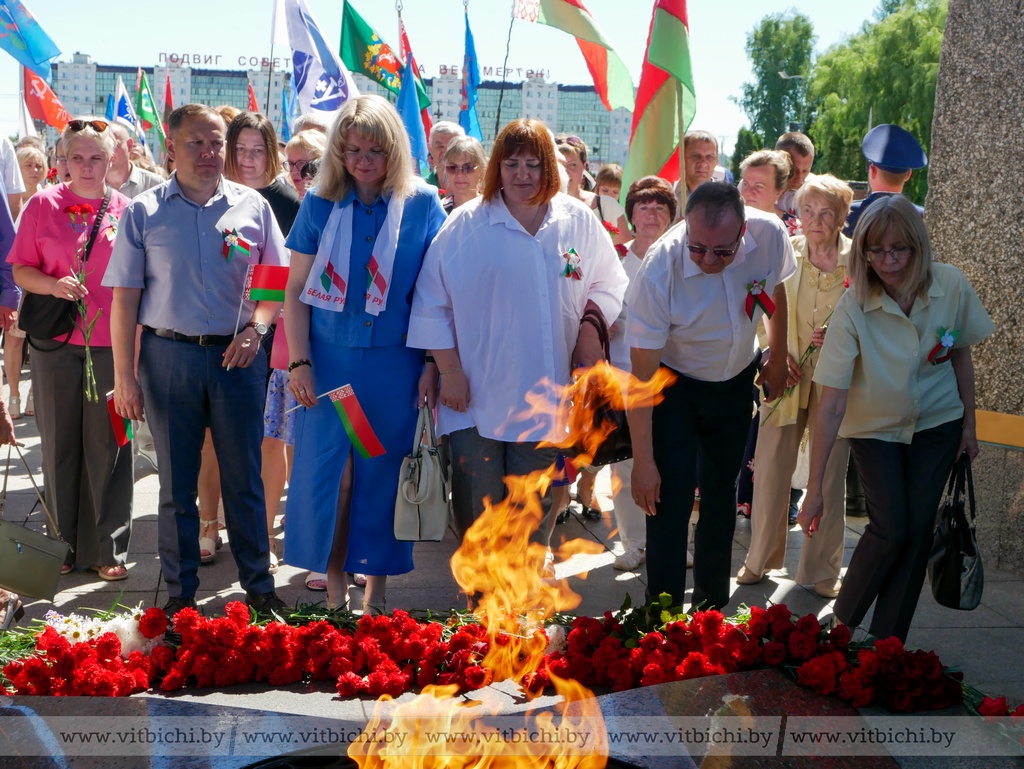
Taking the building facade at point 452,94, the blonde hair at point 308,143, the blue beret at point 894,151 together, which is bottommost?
the blonde hair at point 308,143

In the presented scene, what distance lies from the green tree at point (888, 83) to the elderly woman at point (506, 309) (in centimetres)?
4104

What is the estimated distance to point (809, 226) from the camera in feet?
18.0

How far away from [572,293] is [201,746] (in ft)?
7.67

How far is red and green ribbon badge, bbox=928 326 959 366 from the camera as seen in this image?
13.8 ft

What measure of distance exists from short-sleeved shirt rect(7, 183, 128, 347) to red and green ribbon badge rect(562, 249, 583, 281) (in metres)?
2.36

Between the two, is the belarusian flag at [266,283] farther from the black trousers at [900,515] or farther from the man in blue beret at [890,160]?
the man in blue beret at [890,160]

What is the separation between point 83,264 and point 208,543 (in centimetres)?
158

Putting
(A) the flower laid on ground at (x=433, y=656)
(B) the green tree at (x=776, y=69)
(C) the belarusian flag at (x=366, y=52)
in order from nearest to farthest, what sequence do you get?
(A) the flower laid on ground at (x=433, y=656) → (C) the belarusian flag at (x=366, y=52) → (B) the green tree at (x=776, y=69)

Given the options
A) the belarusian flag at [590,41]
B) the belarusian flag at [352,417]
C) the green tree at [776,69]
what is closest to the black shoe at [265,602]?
the belarusian flag at [352,417]

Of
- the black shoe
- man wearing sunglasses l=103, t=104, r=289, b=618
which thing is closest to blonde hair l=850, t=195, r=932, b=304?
man wearing sunglasses l=103, t=104, r=289, b=618

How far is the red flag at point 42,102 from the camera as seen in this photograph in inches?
484

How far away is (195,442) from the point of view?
471cm

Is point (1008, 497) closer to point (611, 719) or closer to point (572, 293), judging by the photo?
point (572, 293)

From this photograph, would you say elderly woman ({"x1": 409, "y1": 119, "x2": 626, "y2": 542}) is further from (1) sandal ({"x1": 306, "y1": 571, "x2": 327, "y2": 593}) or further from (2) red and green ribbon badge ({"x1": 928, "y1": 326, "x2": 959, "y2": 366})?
(2) red and green ribbon badge ({"x1": 928, "y1": 326, "x2": 959, "y2": 366})
